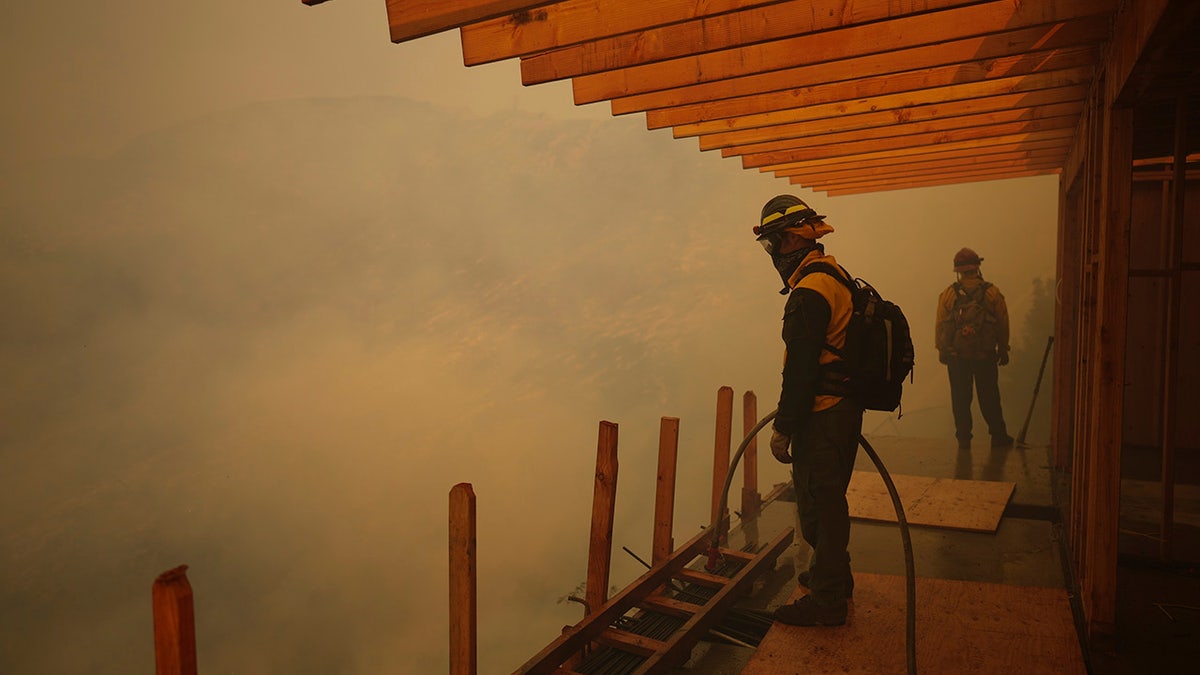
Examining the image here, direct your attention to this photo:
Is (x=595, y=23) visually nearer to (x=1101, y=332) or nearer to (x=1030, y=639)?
(x=1101, y=332)

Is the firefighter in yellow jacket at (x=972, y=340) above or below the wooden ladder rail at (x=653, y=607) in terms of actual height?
above

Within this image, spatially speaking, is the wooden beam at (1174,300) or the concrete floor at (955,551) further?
the concrete floor at (955,551)

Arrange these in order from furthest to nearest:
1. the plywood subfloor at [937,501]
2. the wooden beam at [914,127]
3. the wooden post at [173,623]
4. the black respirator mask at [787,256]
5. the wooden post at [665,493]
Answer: the plywood subfloor at [937,501]
the wooden post at [665,493]
the wooden beam at [914,127]
the black respirator mask at [787,256]
the wooden post at [173,623]

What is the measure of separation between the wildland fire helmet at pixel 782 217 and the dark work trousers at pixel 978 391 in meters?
5.11

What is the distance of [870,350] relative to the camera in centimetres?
367

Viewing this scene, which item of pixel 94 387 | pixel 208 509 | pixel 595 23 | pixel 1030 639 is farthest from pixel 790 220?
pixel 94 387

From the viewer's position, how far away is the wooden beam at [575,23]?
3.47 m

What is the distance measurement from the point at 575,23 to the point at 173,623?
2.96 meters

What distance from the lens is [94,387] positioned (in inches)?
1000

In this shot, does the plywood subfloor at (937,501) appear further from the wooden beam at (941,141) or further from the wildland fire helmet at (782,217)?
the wildland fire helmet at (782,217)

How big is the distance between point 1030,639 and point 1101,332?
1500 millimetres

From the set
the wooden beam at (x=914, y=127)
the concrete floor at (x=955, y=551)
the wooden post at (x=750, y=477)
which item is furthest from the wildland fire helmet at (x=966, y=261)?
the wooden post at (x=750, y=477)

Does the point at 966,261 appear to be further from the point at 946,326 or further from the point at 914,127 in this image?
the point at 914,127

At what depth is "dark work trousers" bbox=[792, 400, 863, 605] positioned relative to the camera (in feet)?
12.2
